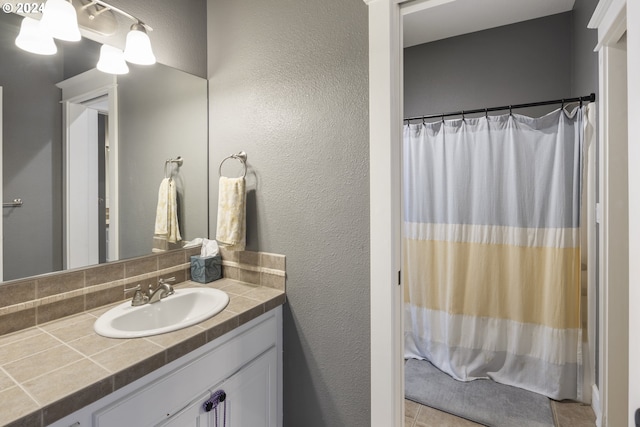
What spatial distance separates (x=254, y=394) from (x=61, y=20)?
1.62 metres

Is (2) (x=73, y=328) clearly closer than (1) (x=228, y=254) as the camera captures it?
Yes

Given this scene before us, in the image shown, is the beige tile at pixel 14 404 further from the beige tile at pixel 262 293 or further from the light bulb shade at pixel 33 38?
the light bulb shade at pixel 33 38

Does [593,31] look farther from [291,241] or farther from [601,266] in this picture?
[291,241]

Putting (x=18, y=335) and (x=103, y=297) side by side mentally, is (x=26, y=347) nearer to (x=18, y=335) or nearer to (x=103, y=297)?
(x=18, y=335)

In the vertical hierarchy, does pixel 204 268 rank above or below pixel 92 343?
above

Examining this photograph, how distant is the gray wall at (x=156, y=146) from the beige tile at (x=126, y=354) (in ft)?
1.92

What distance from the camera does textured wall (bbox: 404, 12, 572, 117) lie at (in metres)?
2.36

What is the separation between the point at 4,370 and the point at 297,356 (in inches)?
41.1

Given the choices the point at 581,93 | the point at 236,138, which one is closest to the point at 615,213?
the point at 581,93

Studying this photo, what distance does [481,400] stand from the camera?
2010 mm

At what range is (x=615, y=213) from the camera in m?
1.50

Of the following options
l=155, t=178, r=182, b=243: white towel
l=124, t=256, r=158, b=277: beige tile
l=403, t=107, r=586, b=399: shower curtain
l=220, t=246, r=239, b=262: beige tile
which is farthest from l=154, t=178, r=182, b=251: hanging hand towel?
l=403, t=107, r=586, b=399: shower curtain

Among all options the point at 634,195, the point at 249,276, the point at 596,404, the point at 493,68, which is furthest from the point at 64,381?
the point at 493,68

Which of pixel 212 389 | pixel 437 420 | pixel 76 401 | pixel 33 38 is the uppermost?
pixel 33 38
